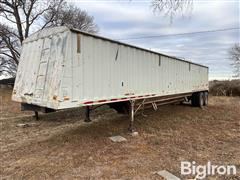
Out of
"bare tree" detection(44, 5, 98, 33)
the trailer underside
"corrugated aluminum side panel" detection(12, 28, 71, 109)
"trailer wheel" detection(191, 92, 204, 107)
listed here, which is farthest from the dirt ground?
"bare tree" detection(44, 5, 98, 33)

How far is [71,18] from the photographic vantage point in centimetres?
2488

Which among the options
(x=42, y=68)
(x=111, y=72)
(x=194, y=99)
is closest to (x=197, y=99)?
(x=194, y=99)

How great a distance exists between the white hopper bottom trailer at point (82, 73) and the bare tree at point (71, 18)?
17.7 meters

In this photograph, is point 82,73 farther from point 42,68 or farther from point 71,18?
point 71,18

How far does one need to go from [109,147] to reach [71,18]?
2153 cm

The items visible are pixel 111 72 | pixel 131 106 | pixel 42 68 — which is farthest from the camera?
pixel 131 106

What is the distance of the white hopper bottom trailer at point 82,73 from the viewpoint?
16.8 ft

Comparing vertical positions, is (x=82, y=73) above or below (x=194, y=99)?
above

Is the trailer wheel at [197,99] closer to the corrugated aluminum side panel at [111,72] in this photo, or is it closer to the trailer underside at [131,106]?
the trailer underside at [131,106]

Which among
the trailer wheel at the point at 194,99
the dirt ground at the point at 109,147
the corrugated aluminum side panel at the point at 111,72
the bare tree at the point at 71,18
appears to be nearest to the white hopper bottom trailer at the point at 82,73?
the corrugated aluminum side panel at the point at 111,72

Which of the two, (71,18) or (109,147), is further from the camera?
(71,18)

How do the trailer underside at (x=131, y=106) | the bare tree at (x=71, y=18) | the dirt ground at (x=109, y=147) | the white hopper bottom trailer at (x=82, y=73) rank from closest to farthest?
the dirt ground at (x=109, y=147) < the white hopper bottom trailer at (x=82, y=73) < the trailer underside at (x=131, y=106) < the bare tree at (x=71, y=18)

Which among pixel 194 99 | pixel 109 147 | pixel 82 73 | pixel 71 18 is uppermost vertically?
pixel 71 18

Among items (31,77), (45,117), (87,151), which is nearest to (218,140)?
(87,151)
